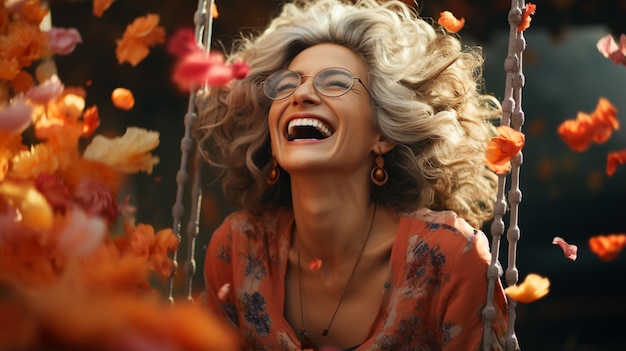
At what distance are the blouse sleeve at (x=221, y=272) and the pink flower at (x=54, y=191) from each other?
52 cm

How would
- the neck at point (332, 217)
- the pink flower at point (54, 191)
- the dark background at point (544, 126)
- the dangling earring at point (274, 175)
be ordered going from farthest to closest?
1. the dark background at point (544, 126)
2. the dangling earring at point (274, 175)
3. the neck at point (332, 217)
4. the pink flower at point (54, 191)

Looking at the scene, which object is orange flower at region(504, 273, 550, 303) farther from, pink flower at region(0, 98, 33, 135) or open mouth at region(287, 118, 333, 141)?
pink flower at region(0, 98, 33, 135)

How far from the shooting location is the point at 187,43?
182 centimetres

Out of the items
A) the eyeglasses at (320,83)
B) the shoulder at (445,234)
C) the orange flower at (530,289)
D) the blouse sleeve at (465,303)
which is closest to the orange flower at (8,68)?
the eyeglasses at (320,83)

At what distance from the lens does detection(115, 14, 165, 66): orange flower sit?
A: 7.03 ft

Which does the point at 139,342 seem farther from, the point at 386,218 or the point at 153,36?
the point at 153,36

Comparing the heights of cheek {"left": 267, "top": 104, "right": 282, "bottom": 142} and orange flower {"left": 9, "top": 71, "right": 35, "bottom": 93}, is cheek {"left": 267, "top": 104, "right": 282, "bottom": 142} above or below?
below

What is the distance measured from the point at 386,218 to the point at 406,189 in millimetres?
81

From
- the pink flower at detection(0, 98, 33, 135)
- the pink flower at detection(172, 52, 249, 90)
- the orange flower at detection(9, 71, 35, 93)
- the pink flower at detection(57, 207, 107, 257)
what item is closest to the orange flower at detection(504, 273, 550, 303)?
the pink flower at detection(172, 52, 249, 90)

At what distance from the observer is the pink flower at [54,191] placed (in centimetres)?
165

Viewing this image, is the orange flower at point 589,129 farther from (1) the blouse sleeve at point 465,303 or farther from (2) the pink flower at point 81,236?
(2) the pink flower at point 81,236

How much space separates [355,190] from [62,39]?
711 millimetres

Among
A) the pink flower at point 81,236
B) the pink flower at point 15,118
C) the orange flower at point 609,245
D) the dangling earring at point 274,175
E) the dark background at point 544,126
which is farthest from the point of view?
the dark background at point 544,126

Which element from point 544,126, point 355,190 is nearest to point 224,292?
point 355,190
